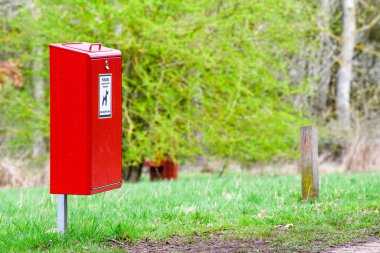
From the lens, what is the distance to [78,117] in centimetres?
667

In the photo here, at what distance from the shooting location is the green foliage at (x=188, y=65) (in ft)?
57.1

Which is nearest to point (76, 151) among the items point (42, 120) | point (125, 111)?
point (125, 111)

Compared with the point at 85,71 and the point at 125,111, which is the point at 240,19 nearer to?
the point at 125,111

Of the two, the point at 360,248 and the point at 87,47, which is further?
the point at 87,47

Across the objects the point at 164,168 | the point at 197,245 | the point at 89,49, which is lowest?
the point at 164,168

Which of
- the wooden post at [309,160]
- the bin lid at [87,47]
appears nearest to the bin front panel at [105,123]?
the bin lid at [87,47]

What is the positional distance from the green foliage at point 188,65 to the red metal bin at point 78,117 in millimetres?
9849

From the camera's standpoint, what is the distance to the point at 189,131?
17.9m

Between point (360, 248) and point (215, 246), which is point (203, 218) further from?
point (360, 248)

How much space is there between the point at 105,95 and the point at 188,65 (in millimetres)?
11168

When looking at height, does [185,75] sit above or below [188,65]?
below

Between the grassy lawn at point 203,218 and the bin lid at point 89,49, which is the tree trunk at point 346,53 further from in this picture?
the bin lid at point 89,49

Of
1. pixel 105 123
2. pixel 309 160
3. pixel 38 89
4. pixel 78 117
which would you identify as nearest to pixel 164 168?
pixel 38 89

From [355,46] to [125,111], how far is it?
45.4 ft
